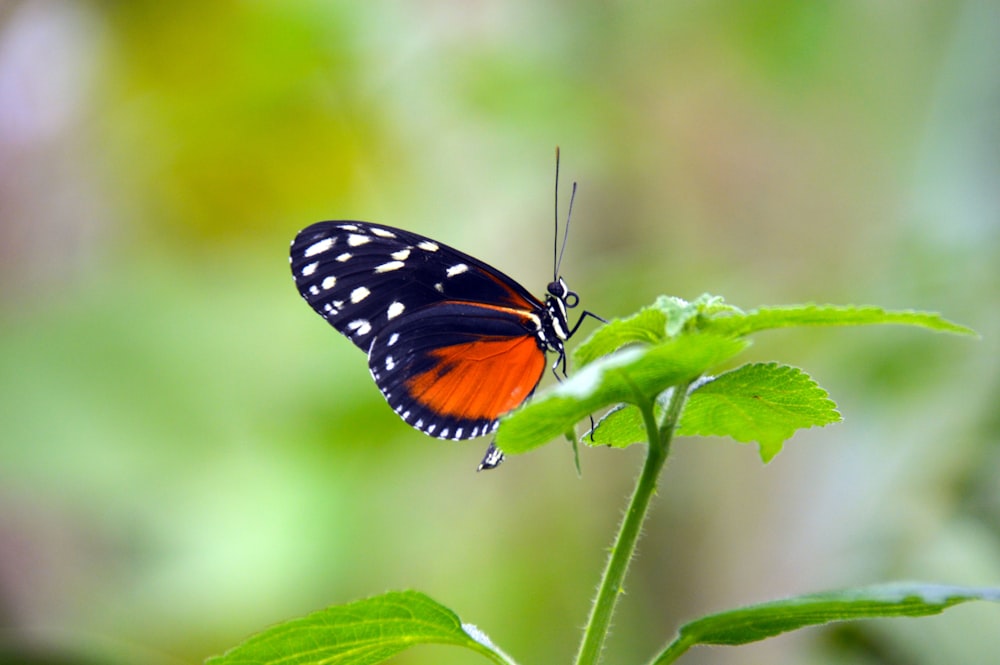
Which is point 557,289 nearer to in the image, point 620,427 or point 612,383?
point 620,427

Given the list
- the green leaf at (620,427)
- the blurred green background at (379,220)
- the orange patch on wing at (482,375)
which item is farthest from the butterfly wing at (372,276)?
the blurred green background at (379,220)

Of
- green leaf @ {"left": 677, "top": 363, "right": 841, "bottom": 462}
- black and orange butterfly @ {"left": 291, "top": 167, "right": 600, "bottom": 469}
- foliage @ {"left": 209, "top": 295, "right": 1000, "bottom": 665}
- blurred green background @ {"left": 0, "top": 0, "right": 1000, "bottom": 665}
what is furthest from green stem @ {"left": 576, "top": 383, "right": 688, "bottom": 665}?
blurred green background @ {"left": 0, "top": 0, "right": 1000, "bottom": 665}

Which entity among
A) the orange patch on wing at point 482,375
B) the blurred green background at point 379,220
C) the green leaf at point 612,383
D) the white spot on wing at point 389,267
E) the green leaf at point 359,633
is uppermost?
the blurred green background at point 379,220

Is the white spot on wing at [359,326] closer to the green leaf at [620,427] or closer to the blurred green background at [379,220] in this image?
the green leaf at [620,427]

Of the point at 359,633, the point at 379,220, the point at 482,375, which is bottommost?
the point at 359,633

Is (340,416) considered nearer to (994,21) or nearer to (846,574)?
(846,574)

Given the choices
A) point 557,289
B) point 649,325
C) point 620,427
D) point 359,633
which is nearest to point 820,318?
point 649,325
